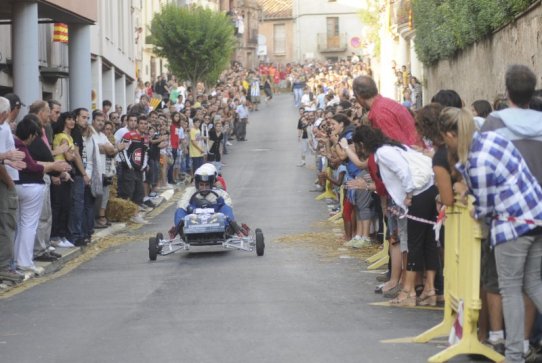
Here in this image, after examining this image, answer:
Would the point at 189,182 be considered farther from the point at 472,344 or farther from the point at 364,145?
the point at 472,344

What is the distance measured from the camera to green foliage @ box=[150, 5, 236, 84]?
191 ft

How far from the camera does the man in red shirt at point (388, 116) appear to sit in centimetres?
1375

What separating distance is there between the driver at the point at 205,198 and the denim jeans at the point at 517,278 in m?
9.28

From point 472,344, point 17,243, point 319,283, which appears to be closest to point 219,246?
point 17,243

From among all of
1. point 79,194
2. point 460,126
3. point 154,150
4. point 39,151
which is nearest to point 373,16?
point 154,150

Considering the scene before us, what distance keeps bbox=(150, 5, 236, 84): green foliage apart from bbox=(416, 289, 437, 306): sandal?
153 feet

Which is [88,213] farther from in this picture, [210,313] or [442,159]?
[442,159]

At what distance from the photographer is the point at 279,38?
118875mm

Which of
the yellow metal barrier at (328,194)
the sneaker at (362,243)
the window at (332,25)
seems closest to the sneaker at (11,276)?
the sneaker at (362,243)

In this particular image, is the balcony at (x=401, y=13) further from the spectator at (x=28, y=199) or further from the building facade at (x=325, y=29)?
the building facade at (x=325, y=29)

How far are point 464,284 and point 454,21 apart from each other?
20.4 meters

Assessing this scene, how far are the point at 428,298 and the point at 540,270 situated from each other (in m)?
3.53

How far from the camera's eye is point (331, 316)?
1138cm

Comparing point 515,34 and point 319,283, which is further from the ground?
point 515,34
